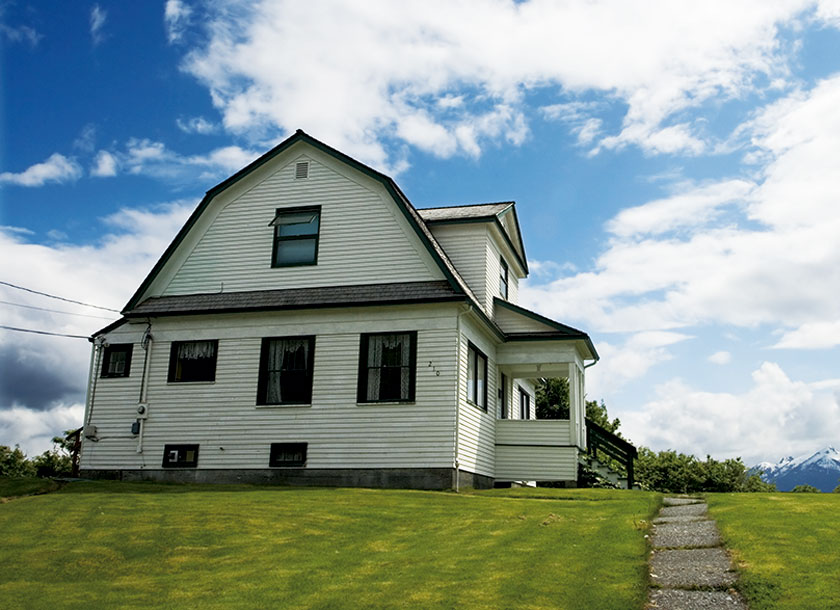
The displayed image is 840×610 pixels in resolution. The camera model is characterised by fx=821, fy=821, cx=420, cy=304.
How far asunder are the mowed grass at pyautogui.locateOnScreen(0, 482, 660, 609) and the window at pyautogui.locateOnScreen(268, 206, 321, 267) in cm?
742

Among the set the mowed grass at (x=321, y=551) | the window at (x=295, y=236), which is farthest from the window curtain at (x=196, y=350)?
the mowed grass at (x=321, y=551)

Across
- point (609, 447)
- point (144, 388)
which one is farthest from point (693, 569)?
point (144, 388)

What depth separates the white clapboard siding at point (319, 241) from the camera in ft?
70.9

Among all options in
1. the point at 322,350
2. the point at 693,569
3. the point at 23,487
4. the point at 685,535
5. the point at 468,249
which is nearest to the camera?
the point at 693,569

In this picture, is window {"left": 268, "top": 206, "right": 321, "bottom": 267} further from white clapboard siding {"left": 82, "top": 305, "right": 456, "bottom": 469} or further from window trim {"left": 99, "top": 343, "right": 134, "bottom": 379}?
window trim {"left": 99, "top": 343, "right": 134, "bottom": 379}

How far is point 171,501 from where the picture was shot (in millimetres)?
16297

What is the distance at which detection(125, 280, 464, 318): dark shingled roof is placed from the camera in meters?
20.4

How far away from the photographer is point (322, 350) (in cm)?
2103

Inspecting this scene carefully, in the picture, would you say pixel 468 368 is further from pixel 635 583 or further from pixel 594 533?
pixel 635 583

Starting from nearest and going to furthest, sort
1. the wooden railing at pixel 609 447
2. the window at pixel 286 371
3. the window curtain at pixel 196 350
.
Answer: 1. the window at pixel 286 371
2. the window curtain at pixel 196 350
3. the wooden railing at pixel 609 447

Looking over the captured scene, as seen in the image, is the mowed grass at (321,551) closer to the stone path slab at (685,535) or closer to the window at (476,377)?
the stone path slab at (685,535)

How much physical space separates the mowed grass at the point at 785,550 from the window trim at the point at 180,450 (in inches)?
506

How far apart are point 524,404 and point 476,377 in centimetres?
902

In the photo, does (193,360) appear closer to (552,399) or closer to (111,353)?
(111,353)
